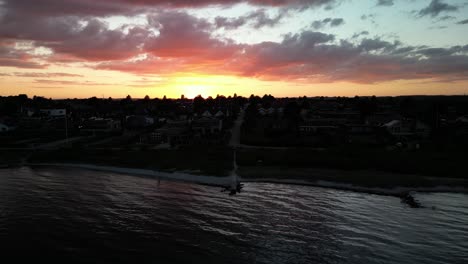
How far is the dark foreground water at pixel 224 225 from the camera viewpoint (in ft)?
74.5

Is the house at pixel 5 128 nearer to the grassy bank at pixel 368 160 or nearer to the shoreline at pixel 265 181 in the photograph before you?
the shoreline at pixel 265 181

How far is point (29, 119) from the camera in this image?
9362 centimetres

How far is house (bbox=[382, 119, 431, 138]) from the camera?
6309 cm

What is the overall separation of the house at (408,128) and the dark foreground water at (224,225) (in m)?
29.5

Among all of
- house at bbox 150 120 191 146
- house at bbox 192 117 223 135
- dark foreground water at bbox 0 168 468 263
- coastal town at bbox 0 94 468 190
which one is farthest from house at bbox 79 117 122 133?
dark foreground water at bbox 0 168 468 263

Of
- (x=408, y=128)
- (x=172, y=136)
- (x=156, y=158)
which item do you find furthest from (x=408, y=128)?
(x=156, y=158)

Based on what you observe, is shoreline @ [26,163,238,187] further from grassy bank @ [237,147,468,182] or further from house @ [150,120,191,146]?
house @ [150,120,191,146]

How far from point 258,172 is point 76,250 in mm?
23969

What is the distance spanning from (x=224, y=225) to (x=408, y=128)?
48957 millimetres

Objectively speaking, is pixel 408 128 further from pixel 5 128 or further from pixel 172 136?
pixel 5 128

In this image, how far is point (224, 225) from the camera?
27.4 meters

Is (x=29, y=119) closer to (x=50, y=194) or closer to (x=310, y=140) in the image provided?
(x=50, y=194)

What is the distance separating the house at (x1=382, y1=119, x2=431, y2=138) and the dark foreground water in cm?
2955

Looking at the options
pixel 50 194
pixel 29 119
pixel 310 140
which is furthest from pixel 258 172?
pixel 29 119
